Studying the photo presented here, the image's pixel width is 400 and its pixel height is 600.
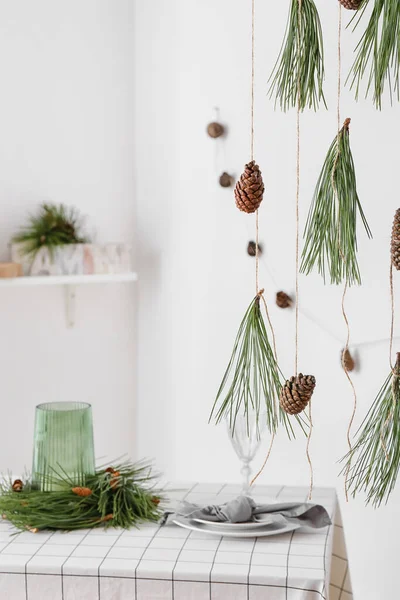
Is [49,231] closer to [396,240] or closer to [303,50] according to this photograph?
[303,50]

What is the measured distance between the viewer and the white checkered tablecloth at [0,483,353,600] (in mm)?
1287

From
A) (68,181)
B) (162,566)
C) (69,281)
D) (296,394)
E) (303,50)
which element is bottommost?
(162,566)

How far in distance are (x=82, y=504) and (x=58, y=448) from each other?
0.12 metres

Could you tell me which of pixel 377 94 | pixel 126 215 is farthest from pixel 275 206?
pixel 377 94

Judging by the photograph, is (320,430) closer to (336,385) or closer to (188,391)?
(336,385)

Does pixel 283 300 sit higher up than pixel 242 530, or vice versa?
pixel 283 300

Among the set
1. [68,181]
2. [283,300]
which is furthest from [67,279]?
[283,300]

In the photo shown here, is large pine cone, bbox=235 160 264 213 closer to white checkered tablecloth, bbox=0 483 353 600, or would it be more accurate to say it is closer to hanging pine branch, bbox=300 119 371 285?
hanging pine branch, bbox=300 119 371 285

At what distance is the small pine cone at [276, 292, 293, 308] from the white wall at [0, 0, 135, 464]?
1.96 feet

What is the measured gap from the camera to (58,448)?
62.8 inches

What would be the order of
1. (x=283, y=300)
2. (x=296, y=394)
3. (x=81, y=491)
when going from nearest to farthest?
(x=296, y=394), (x=81, y=491), (x=283, y=300)

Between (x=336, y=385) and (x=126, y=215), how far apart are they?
0.89 m

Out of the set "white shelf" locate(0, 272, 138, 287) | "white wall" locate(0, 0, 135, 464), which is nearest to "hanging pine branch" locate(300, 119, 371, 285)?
"white shelf" locate(0, 272, 138, 287)

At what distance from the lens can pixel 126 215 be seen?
2662mm
